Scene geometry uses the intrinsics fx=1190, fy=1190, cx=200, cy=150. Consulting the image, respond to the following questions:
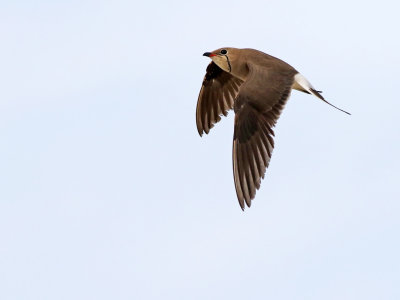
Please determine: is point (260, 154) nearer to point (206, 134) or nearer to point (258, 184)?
point (258, 184)

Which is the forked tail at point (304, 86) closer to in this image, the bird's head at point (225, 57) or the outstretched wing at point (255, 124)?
the outstretched wing at point (255, 124)

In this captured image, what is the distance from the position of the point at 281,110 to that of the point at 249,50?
47.7 inches

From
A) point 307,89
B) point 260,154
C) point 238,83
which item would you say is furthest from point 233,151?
point 238,83

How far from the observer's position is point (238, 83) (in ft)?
46.5

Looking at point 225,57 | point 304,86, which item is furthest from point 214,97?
point 304,86

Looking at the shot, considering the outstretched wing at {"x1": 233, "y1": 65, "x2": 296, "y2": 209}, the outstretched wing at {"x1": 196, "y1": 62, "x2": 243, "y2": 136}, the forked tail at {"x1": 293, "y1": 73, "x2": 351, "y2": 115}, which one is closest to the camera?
the outstretched wing at {"x1": 233, "y1": 65, "x2": 296, "y2": 209}

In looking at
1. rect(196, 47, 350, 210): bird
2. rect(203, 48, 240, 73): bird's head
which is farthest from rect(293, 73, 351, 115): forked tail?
rect(203, 48, 240, 73): bird's head

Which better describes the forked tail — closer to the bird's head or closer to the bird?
the bird

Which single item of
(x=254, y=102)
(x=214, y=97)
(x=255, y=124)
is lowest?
(x=255, y=124)

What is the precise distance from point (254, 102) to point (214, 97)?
1874 mm

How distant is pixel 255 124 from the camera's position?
12250 millimetres

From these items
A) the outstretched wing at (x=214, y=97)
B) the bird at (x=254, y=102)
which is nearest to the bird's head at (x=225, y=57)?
the bird at (x=254, y=102)

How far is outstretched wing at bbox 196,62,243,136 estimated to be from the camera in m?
14.0

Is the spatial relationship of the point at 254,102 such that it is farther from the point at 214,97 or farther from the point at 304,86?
the point at 214,97
